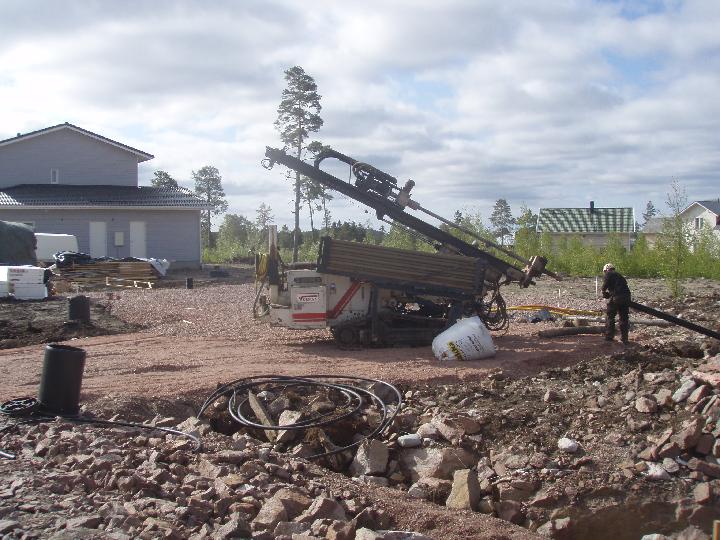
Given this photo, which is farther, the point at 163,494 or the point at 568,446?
the point at 568,446

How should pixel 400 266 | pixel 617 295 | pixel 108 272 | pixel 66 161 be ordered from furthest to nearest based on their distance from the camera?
pixel 66 161
pixel 108 272
pixel 400 266
pixel 617 295

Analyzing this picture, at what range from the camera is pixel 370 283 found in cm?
1415

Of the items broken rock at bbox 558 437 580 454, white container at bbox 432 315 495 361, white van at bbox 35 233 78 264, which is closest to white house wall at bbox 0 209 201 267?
Result: white van at bbox 35 233 78 264

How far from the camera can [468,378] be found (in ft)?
38.3

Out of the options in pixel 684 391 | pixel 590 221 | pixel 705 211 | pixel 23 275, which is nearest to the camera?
pixel 684 391

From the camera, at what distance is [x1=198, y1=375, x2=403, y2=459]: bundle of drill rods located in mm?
9156

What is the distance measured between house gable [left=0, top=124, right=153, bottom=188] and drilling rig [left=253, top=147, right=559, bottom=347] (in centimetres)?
2742

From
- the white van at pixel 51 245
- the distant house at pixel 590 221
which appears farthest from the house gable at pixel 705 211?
the white van at pixel 51 245

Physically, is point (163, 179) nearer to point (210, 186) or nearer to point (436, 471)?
point (210, 186)

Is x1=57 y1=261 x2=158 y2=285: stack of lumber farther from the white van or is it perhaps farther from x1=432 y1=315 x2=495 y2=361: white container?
x1=432 y1=315 x2=495 y2=361: white container

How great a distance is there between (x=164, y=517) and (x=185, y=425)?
9.88 feet

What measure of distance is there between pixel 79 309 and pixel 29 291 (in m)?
6.38

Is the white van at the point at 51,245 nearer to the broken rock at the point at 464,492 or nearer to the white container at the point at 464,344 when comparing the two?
the white container at the point at 464,344

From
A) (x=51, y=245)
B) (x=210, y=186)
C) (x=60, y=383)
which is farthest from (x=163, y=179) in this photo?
(x=60, y=383)
